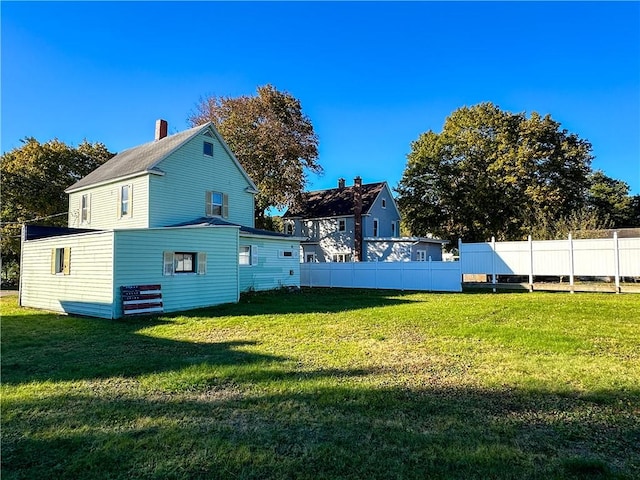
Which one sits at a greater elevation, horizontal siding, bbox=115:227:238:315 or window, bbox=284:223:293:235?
window, bbox=284:223:293:235

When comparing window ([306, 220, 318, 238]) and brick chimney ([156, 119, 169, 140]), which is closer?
brick chimney ([156, 119, 169, 140])

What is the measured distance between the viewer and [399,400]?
4.46m

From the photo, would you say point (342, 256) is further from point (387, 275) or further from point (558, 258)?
point (558, 258)

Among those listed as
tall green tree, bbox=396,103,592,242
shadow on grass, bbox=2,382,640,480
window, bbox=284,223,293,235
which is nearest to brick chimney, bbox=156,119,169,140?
window, bbox=284,223,293,235

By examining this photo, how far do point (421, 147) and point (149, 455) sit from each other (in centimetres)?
3599

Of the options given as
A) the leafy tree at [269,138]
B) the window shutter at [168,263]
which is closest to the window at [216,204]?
the window shutter at [168,263]

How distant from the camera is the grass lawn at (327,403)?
309cm

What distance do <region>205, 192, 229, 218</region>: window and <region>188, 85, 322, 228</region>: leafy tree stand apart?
7606mm

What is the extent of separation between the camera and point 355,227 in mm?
30797

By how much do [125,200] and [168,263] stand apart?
720 cm

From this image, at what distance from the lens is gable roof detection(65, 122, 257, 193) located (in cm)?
1728

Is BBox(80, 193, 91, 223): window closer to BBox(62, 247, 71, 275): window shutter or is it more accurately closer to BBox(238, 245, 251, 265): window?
BBox(62, 247, 71, 275): window shutter

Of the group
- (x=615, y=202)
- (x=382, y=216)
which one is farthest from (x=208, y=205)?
(x=615, y=202)

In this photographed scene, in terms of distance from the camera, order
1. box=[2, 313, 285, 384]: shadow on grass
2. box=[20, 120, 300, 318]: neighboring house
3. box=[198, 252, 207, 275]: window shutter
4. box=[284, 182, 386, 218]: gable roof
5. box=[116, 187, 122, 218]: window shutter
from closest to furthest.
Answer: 1. box=[2, 313, 285, 384]: shadow on grass
2. box=[20, 120, 300, 318]: neighboring house
3. box=[198, 252, 207, 275]: window shutter
4. box=[116, 187, 122, 218]: window shutter
5. box=[284, 182, 386, 218]: gable roof
